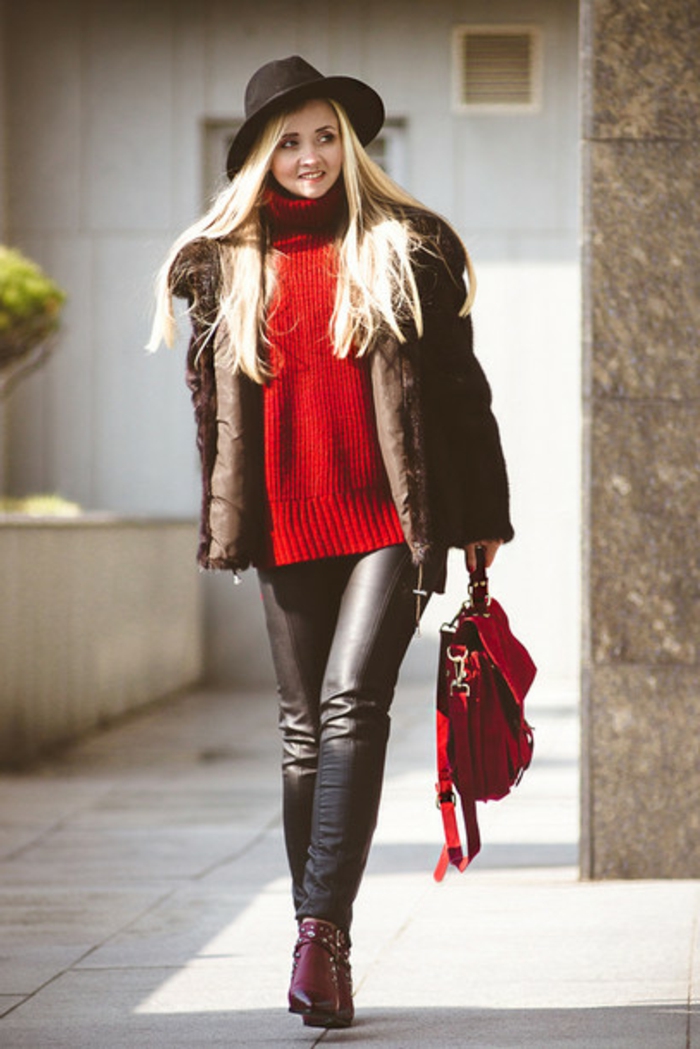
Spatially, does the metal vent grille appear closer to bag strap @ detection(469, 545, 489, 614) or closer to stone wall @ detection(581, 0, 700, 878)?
stone wall @ detection(581, 0, 700, 878)

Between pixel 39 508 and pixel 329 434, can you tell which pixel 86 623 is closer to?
pixel 39 508

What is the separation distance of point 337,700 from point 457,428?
59cm

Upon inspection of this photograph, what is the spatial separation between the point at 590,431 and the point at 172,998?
2.11 metres

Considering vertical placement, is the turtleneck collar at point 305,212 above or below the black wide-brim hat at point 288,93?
below

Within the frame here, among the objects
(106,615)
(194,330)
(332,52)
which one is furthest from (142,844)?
(332,52)

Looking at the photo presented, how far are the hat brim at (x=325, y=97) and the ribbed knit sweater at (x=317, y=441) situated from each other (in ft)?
0.63

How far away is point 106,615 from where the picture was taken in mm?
11266

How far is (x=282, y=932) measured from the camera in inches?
199

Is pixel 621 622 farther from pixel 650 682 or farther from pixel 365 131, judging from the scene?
pixel 365 131

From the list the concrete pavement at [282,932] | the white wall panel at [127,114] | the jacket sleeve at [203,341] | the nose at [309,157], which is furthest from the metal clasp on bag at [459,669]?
the white wall panel at [127,114]

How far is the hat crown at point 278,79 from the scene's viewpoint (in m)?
4.05

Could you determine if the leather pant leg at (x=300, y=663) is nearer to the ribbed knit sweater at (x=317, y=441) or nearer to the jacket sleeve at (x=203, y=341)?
the ribbed knit sweater at (x=317, y=441)

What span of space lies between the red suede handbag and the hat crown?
99 centimetres

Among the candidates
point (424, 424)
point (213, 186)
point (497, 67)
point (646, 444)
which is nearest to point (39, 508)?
point (213, 186)
